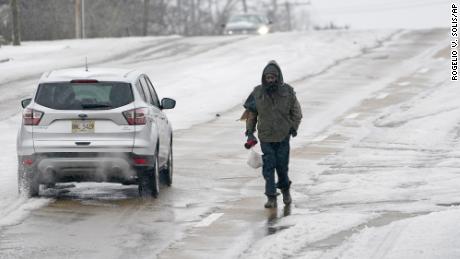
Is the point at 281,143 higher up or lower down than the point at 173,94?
higher up

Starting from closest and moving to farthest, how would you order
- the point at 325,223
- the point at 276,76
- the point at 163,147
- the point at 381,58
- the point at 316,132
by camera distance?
the point at 325,223
the point at 276,76
the point at 163,147
the point at 316,132
the point at 381,58

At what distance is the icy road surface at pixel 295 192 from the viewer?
1156 cm

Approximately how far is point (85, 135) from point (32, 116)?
2.24 ft

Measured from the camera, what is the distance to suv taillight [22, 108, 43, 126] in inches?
577

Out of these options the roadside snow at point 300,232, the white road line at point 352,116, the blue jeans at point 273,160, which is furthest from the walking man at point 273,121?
the white road line at point 352,116

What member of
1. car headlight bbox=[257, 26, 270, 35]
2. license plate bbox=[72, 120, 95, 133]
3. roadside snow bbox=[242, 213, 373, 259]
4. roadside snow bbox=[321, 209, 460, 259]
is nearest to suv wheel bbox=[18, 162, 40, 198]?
license plate bbox=[72, 120, 95, 133]

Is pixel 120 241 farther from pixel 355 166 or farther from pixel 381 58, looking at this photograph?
pixel 381 58

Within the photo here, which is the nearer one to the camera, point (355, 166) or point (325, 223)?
point (325, 223)

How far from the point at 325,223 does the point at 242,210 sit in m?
1.78

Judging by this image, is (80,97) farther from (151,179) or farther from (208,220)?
(208,220)

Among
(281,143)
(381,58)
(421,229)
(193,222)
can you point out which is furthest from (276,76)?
(381,58)

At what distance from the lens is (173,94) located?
31.7m

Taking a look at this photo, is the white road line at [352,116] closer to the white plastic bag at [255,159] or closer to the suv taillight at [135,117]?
the white plastic bag at [255,159]

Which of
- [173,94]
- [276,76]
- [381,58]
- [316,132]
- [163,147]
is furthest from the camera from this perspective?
[381,58]
